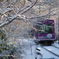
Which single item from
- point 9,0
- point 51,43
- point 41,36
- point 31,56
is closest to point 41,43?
point 51,43

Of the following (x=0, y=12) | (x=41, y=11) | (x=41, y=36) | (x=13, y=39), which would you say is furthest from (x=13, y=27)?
(x=41, y=36)

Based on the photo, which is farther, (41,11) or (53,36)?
(53,36)

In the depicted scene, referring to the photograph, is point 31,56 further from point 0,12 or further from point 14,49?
point 0,12

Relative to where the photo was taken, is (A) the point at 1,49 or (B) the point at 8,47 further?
(B) the point at 8,47

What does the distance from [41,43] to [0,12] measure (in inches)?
711

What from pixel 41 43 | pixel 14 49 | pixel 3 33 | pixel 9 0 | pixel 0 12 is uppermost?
pixel 9 0

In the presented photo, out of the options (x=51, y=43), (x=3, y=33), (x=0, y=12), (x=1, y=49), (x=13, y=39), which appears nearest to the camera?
(x=0, y=12)

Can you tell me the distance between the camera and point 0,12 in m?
5.67

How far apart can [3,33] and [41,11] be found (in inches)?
87.1

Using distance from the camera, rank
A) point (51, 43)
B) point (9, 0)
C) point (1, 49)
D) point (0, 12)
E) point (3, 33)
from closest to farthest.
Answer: point (0, 12) < point (9, 0) < point (1, 49) < point (3, 33) < point (51, 43)

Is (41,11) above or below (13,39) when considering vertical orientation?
above

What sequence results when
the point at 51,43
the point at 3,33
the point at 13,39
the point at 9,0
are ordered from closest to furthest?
the point at 9,0, the point at 3,33, the point at 13,39, the point at 51,43

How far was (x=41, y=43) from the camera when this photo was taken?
922 inches

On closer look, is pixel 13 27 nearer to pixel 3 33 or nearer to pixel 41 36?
pixel 3 33
